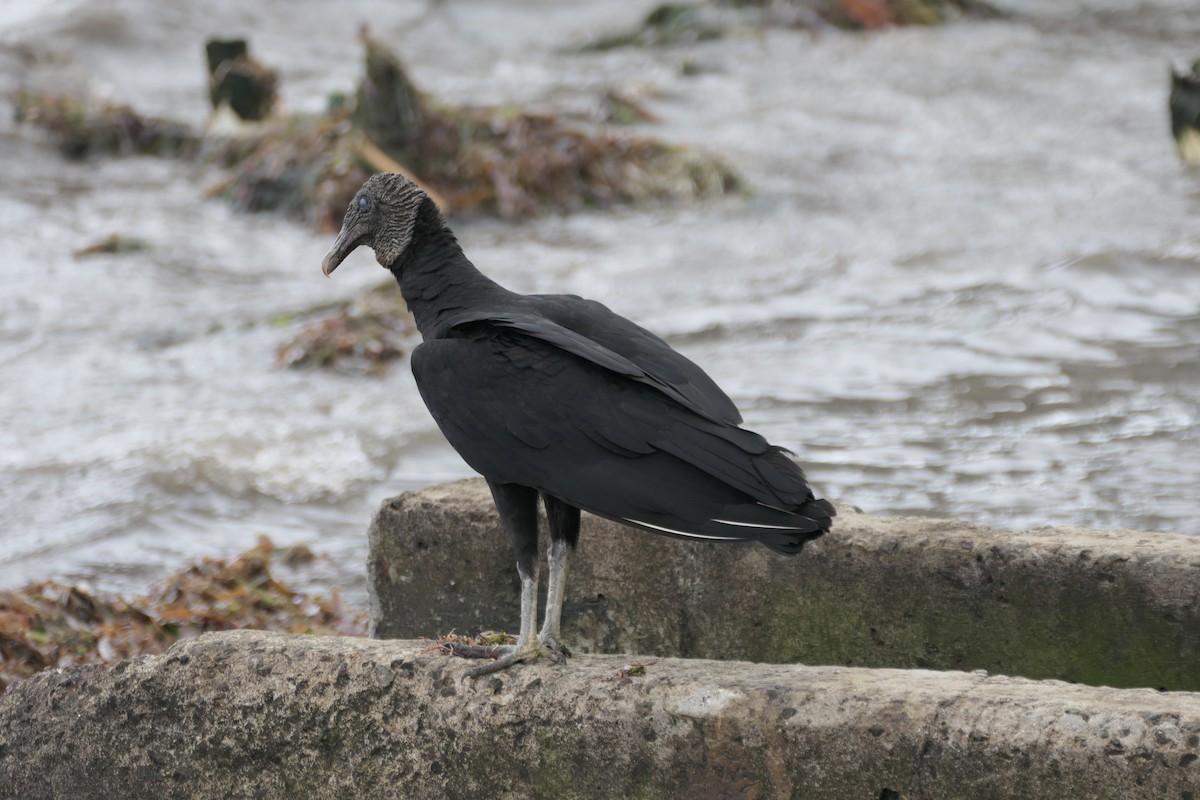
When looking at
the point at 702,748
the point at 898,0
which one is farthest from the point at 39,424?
the point at 898,0

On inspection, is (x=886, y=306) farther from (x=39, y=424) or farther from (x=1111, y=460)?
(x=39, y=424)

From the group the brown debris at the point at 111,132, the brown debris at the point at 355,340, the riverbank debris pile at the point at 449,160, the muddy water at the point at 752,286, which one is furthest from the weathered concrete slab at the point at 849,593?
the brown debris at the point at 111,132

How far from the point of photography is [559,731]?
3.06 metres

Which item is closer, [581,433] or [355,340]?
[581,433]

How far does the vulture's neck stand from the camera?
12.3 ft

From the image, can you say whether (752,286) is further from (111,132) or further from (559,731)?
(111,132)

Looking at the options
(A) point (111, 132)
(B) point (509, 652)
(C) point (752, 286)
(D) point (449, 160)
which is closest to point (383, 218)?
(B) point (509, 652)

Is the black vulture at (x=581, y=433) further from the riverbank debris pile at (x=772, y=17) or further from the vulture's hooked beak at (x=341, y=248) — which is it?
the riverbank debris pile at (x=772, y=17)

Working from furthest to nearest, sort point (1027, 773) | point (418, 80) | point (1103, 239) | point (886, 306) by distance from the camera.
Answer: point (418, 80), point (1103, 239), point (886, 306), point (1027, 773)

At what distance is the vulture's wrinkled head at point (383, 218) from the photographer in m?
3.86

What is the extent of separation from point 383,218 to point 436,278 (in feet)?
0.79

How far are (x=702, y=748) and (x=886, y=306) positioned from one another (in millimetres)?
6977

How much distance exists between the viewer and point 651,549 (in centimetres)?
404

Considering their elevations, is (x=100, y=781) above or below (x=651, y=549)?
below
